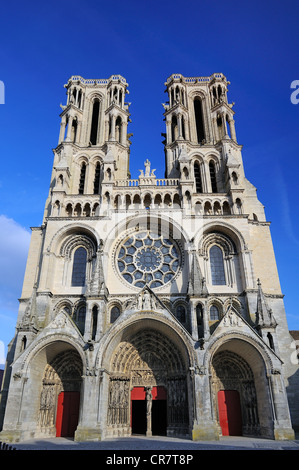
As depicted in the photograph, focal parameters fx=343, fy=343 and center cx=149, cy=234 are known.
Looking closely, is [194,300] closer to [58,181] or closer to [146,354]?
[146,354]

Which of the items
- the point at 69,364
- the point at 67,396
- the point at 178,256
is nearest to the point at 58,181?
the point at 178,256

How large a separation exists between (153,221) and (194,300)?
7.06 m

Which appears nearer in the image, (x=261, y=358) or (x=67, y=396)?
(x=261, y=358)

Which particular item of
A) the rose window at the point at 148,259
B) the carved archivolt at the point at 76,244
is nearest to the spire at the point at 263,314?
the rose window at the point at 148,259

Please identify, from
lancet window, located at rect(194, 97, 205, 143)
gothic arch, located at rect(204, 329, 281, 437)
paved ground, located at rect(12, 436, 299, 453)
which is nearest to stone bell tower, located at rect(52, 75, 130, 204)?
lancet window, located at rect(194, 97, 205, 143)

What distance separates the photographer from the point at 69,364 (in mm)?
19859

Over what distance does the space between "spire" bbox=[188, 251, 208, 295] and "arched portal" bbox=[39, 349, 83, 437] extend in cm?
759

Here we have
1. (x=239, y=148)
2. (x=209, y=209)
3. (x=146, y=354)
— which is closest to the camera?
(x=146, y=354)

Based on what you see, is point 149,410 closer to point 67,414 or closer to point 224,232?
point 67,414

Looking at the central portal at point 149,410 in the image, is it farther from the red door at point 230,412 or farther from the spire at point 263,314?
the spire at point 263,314

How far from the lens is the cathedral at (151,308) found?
57.1 feet

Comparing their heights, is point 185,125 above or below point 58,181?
above

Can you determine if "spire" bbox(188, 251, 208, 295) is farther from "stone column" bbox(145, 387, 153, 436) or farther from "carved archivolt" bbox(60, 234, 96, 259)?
"carved archivolt" bbox(60, 234, 96, 259)
